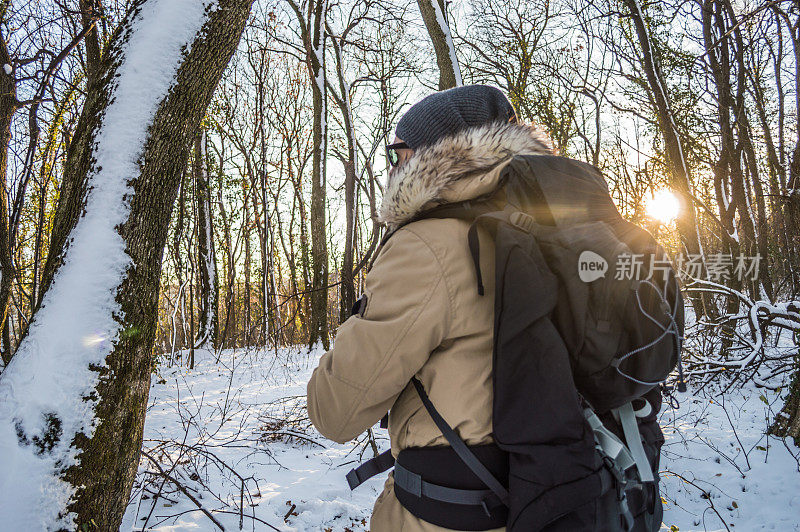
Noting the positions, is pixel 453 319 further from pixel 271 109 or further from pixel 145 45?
pixel 271 109

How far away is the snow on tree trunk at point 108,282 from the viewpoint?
147cm

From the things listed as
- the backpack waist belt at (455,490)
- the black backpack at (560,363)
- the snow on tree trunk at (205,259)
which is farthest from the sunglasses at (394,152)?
the snow on tree trunk at (205,259)

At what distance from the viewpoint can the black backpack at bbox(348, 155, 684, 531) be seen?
3.18ft

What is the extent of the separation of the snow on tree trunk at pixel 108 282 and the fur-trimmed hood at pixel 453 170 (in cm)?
111

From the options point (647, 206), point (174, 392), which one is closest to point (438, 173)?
point (174, 392)

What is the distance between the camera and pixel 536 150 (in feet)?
4.22

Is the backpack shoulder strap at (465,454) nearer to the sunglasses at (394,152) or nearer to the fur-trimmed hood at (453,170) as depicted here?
the fur-trimmed hood at (453,170)

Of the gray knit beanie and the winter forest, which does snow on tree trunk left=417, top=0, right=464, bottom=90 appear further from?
the gray knit beanie

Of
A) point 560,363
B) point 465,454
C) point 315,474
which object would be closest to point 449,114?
point 560,363

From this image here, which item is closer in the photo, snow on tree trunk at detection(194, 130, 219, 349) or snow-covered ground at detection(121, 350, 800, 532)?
snow-covered ground at detection(121, 350, 800, 532)

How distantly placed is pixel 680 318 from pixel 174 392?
20.0 ft

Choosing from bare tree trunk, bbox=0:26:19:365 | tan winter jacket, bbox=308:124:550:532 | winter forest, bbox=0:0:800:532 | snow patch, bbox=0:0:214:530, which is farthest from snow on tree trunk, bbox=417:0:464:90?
bare tree trunk, bbox=0:26:19:365

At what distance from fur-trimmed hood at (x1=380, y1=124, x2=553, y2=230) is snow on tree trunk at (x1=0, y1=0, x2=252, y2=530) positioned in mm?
1114

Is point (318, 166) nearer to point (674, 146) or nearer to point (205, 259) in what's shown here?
point (205, 259)
